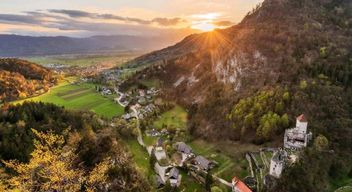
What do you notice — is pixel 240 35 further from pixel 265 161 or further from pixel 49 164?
pixel 49 164

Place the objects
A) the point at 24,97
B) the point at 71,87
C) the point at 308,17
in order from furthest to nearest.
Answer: the point at 71,87
the point at 24,97
the point at 308,17

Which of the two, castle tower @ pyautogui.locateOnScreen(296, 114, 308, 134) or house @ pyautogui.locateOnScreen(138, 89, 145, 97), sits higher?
castle tower @ pyautogui.locateOnScreen(296, 114, 308, 134)

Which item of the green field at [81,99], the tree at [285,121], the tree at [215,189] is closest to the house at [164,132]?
the green field at [81,99]

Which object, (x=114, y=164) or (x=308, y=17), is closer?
(x=114, y=164)

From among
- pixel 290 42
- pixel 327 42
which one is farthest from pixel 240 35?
pixel 327 42

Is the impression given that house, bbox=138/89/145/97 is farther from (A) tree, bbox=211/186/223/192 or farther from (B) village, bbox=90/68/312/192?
(A) tree, bbox=211/186/223/192

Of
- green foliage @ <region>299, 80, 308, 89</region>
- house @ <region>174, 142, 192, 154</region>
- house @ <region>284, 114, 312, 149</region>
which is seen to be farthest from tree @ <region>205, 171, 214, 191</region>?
green foliage @ <region>299, 80, 308, 89</region>

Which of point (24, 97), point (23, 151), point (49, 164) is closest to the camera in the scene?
point (49, 164)

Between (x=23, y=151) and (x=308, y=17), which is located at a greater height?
(x=308, y=17)
